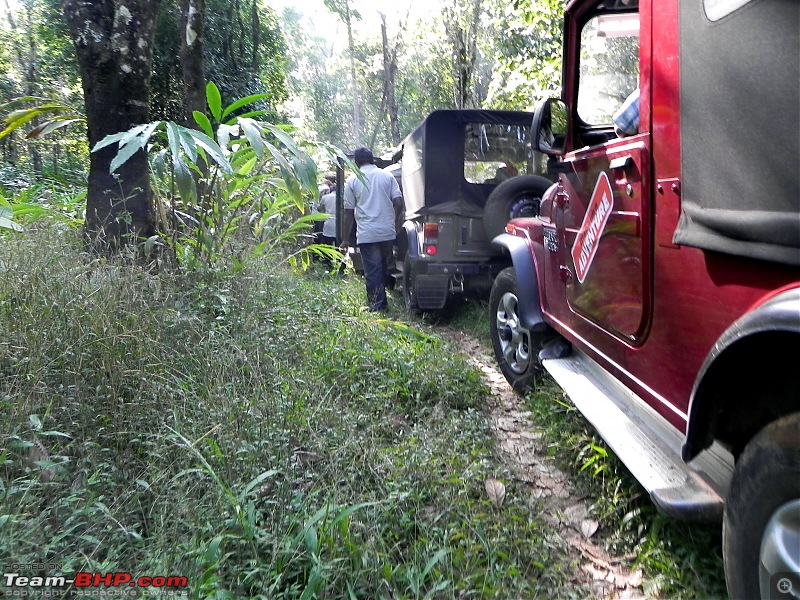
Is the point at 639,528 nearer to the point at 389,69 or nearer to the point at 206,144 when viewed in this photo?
the point at 206,144

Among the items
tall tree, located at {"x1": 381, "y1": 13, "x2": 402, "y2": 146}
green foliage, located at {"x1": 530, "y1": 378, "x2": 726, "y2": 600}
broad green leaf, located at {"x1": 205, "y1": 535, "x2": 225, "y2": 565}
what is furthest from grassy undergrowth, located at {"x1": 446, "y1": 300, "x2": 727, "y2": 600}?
tall tree, located at {"x1": 381, "y1": 13, "x2": 402, "y2": 146}

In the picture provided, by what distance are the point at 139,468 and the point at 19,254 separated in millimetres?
1803

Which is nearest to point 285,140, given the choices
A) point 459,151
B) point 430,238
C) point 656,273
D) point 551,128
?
point 551,128

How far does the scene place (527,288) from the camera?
4.34 meters

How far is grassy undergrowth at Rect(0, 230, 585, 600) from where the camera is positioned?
2.28 meters

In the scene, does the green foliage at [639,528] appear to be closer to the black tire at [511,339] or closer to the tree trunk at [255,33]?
the black tire at [511,339]

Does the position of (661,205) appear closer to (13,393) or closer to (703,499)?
(703,499)

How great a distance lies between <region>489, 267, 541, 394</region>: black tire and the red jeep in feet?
2.26

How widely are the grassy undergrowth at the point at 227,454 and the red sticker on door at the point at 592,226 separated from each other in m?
1.15

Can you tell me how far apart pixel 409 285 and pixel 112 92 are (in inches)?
153

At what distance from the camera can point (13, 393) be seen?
9.47ft

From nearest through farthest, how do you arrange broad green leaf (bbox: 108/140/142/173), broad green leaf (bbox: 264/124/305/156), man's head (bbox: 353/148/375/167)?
broad green leaf (bbox: 108/140/142/173), broad green leaf (bbox: 264/124/305/156), man's head (bbox: 353/148/375/167)

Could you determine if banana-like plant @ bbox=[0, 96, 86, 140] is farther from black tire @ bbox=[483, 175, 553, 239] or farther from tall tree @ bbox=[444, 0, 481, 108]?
tall tree @ bbox=[444, 0, 481, 108]

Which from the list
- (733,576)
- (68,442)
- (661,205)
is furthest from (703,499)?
(68,442)
